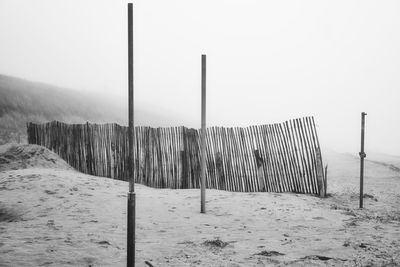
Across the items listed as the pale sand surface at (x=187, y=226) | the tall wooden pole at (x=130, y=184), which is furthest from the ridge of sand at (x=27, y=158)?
the tall wooden pole at (x=130, y=184)

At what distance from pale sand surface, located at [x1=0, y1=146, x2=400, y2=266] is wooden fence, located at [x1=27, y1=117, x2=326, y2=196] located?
620 mm

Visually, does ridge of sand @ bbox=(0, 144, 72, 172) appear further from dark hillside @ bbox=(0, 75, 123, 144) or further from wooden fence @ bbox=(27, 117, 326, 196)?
dark hillside @ bbox=(0, 75, 123, 144)

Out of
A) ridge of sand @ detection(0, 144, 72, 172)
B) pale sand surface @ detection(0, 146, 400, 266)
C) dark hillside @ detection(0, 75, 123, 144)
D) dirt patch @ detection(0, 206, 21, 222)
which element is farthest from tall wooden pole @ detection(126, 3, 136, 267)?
dark hillside @ detection(0, 75, 123, 144)

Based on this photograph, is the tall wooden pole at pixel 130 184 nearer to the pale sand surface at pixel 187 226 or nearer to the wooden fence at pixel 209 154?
the pale sand surface at pixel 187 226

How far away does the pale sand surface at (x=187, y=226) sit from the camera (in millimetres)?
3100

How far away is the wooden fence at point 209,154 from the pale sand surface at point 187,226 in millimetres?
620

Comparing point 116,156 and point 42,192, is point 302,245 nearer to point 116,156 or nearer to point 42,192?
point 42,192

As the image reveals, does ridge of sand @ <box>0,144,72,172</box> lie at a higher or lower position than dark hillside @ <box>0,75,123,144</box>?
lower

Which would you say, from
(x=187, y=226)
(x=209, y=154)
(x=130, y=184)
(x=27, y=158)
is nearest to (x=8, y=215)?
(x=187, y=226)

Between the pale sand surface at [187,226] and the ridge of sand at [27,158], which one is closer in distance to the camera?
the pale sand surface at [187,226]

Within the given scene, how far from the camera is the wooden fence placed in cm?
684

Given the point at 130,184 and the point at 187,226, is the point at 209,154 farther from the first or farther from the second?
the point at 130,184

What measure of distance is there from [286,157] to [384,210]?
1985 millimetres

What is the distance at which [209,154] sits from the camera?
7.61 meters
